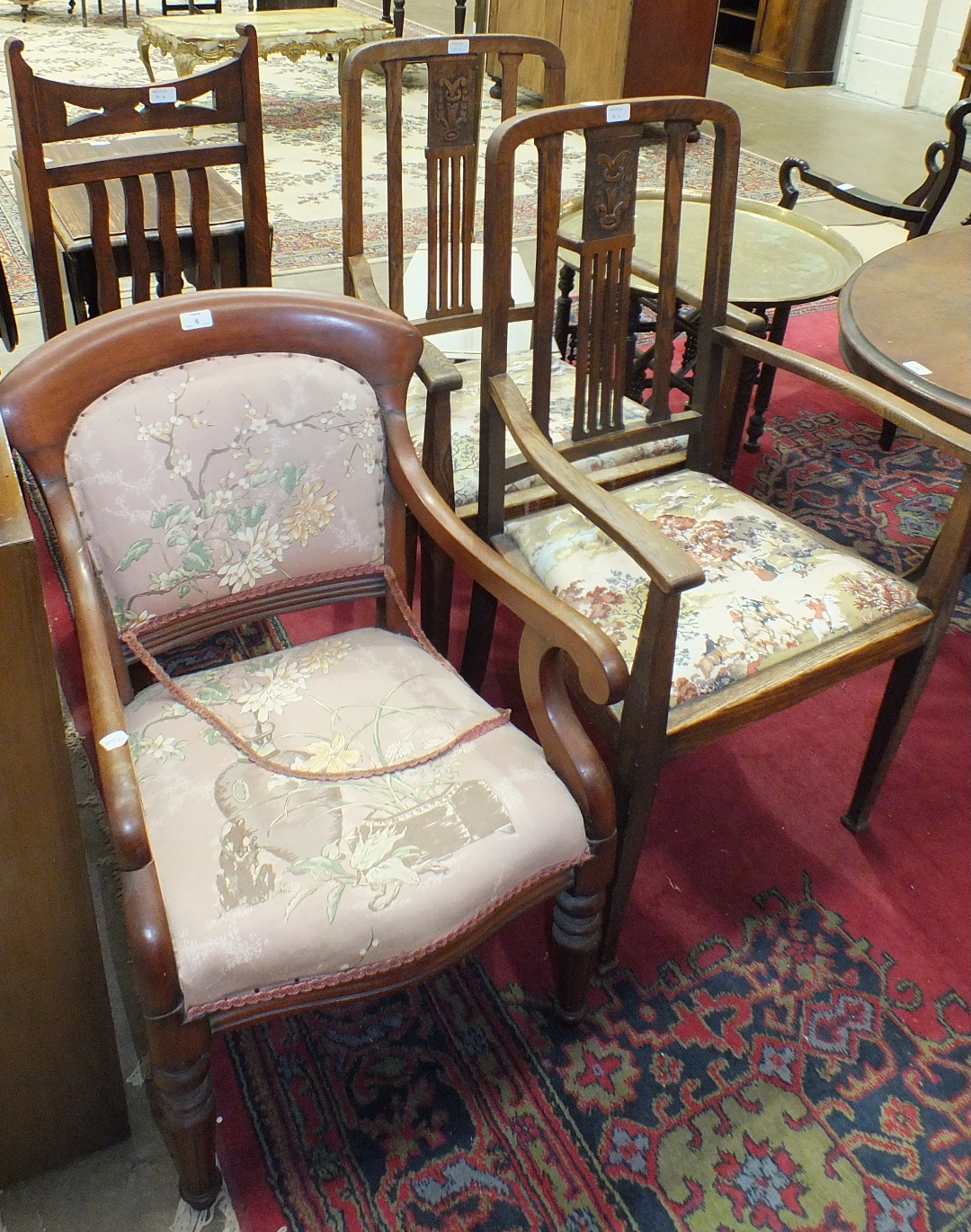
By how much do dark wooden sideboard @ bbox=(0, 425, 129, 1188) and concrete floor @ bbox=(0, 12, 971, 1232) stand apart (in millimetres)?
32

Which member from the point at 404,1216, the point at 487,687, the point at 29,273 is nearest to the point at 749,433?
the point at 487,687

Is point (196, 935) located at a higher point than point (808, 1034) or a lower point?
higher

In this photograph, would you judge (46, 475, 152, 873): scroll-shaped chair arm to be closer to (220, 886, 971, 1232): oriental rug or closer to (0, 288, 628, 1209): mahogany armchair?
(0, 288, 628, 1209): mahogany armchair

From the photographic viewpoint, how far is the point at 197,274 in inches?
79.1

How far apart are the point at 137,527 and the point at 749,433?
192 centimetres

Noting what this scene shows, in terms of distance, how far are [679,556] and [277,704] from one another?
20.1 inches

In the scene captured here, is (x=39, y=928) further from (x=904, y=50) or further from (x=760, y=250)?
(x=904, y=50)

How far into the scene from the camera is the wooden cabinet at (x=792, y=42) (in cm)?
627

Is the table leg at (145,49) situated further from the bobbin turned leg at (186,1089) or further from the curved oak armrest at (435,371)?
the bobbin turned leg at (186,1089)

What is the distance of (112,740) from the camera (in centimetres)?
100

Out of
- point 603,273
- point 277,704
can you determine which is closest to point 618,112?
point 603,273

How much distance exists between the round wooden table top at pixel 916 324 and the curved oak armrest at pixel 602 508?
0.53 meters

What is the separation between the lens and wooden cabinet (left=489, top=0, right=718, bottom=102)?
491cm

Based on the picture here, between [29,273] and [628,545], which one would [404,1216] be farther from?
[29,273]
